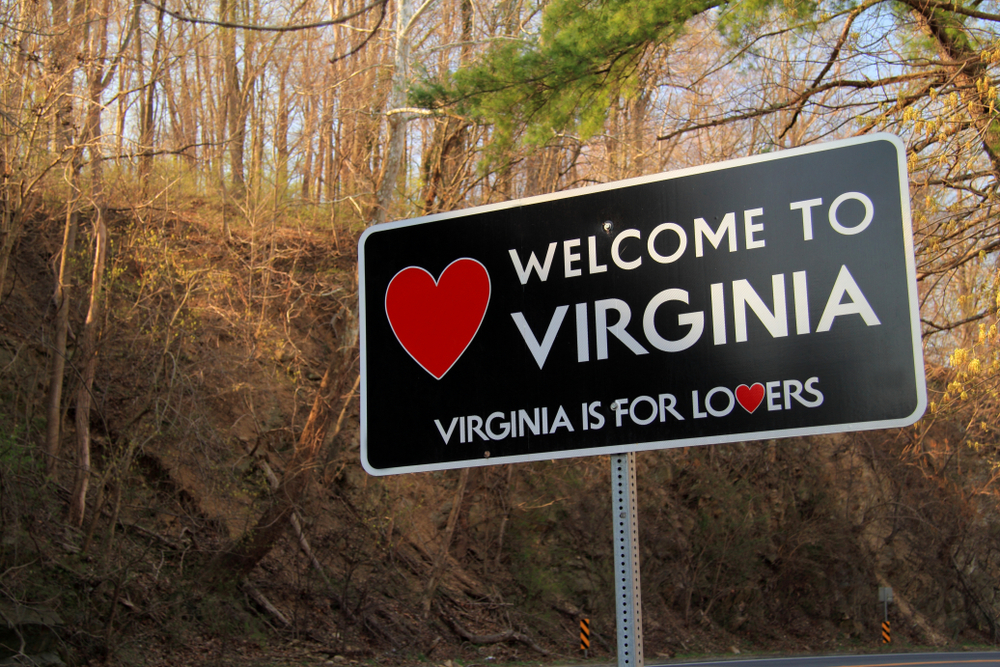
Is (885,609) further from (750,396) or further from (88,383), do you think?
(750,396)

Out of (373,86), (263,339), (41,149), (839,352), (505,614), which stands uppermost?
(373,86)

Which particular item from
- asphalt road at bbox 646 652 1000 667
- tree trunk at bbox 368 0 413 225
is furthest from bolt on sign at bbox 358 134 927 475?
asphalt road at bbox 646 652 1000 667

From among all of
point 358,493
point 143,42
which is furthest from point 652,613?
point 143,42

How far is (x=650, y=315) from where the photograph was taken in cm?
159

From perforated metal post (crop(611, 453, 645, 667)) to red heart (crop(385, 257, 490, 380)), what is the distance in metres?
0.40

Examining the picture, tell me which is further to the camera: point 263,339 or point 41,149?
point 263,339

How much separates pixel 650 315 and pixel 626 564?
0.45 meters

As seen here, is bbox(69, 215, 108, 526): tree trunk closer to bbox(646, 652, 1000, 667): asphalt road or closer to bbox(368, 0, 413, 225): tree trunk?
bbox(368, 0, 413, 225): tree trunk

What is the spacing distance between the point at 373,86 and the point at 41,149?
32.1ft

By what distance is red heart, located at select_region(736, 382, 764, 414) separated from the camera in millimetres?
1478

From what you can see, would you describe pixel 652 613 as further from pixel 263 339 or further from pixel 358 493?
pixel 263 339

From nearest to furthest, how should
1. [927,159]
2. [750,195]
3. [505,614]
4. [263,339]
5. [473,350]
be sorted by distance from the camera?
[750,195] → [473,350] → [927,159] → [263,339] → [505,614]

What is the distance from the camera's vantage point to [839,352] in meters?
1.42

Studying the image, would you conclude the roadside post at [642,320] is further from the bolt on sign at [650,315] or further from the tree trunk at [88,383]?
the tree trunk at [88,383]
